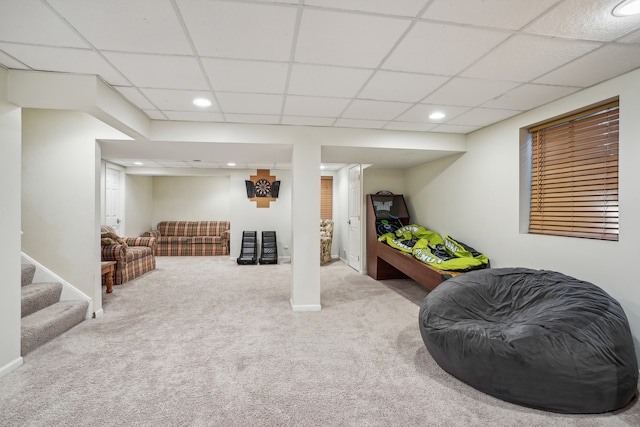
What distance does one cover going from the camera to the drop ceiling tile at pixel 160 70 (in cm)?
204

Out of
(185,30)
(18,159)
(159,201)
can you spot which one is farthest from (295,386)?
(159,201)

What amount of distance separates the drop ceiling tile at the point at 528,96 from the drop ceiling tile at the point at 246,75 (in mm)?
1985

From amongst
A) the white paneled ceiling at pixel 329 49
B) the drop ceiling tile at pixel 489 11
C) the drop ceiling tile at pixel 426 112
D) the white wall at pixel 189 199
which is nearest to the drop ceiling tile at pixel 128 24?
the white paneled ceiling at pixel 329 49

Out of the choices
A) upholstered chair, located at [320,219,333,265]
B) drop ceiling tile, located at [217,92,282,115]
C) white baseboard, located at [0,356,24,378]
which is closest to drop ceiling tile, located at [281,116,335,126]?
drop ceiling tile, located at [217,92,282,115]

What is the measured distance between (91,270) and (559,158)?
16.6ft

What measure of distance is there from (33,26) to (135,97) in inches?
42.1

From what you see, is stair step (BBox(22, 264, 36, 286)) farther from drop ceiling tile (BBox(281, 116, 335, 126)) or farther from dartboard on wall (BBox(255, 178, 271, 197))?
dartboard on wall (BBox(255, 178, 271, 197))

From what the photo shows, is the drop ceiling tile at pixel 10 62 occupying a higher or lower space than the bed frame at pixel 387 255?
higher

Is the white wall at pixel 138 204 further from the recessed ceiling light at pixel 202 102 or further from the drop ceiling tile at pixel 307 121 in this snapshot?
the drop ceiling tile at pixel 307 121

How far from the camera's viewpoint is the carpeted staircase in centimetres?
260

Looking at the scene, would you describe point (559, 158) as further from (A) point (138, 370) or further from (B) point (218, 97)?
(A) point (138, 370)

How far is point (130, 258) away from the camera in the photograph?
5.07 m

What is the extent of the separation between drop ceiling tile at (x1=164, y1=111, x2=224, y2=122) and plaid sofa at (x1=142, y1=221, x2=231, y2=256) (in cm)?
480

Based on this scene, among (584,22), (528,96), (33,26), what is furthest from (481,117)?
(33,26)
